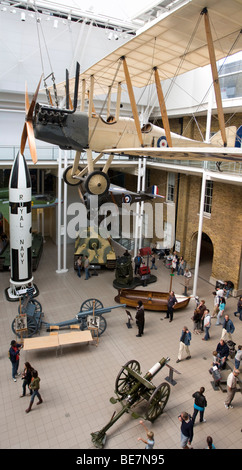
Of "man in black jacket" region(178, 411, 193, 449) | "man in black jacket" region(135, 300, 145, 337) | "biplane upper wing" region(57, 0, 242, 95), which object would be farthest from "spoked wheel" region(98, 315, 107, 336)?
"biplane upper wing" region(57, 0, 242, 95)

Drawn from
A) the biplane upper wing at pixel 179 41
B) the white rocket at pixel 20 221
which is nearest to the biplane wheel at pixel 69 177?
the white rocket at pixel 20 221

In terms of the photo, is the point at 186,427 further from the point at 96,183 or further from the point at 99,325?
the point at 96,183

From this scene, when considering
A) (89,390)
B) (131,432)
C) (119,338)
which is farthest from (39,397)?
(119,338)

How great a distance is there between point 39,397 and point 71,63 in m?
12.4

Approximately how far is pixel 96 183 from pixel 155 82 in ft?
9.10

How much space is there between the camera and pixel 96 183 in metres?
8.42

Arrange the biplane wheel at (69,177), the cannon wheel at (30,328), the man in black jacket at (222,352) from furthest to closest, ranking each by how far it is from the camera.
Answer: the biplane wheel at (69,177) → the cannon wheel at (30,328) → the man in black jacket at (222,352)

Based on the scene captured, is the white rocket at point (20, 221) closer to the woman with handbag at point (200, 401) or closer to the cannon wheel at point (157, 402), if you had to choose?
the cannon wheel at point (157, 402)

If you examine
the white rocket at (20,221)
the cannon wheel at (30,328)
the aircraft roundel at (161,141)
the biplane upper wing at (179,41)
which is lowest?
the cannon wheel at (30,328)

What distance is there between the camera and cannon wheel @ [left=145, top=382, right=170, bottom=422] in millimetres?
6223

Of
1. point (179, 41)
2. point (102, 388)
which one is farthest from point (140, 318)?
point (179, 41)

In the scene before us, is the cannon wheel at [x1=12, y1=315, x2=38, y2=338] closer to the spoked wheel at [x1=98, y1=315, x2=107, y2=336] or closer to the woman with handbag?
the spoked wheel at [x1=98, y1=315, x2=107, y2=336]

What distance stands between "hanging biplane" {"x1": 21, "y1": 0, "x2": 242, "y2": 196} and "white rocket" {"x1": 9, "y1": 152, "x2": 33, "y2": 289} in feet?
4.76

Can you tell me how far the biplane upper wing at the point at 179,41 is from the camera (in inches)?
231
